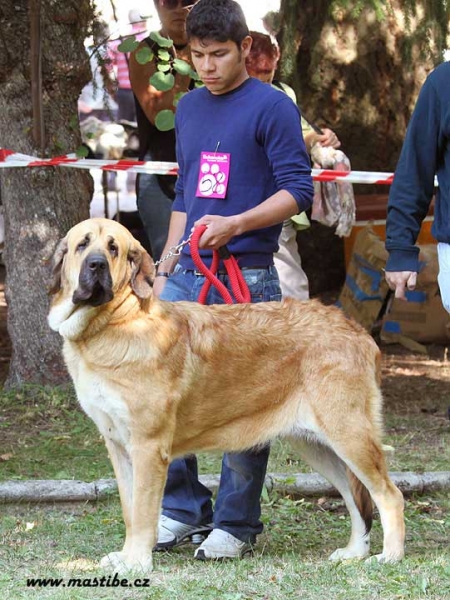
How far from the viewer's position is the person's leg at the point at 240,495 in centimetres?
482

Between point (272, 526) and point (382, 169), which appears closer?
point (272, 526)

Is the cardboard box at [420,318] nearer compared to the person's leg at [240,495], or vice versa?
the person's leg at [240,495]

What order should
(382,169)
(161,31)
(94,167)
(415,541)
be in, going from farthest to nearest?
(382,169), (94,167), (161,31), (415,541)

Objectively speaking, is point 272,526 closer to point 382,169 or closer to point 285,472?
point 285,472

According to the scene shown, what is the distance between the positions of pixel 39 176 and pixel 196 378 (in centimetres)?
389

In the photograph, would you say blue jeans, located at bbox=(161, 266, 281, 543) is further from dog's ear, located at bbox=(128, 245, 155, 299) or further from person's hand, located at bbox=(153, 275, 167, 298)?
dog's ear, located at bbox=(128, 245, 155, 299)

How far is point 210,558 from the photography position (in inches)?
187

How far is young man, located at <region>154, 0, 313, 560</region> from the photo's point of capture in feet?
15.1

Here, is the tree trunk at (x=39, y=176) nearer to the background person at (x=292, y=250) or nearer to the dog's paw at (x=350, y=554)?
the background person at (x=292, y=250)

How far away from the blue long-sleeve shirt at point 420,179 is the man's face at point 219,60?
0.84 metres

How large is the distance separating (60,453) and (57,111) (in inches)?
110

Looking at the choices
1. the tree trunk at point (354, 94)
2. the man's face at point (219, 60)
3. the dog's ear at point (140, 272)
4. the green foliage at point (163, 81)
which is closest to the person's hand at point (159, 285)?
the dog's ear at point (140, 272)

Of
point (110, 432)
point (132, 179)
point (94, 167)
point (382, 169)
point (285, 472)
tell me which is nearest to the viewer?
point (110, 432)

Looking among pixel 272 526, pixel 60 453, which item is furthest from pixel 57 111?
pixel 272 526
